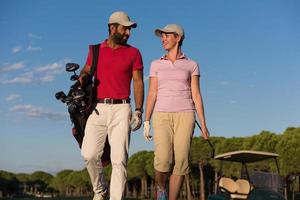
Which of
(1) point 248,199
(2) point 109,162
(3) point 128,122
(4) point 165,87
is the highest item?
(4) point 165,87

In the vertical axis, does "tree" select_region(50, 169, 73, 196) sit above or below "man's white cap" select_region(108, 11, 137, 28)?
below

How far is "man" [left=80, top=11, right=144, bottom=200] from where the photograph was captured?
662cm

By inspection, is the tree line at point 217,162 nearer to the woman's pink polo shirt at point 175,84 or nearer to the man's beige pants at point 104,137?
the woman's pink polo shirt at point 175,84

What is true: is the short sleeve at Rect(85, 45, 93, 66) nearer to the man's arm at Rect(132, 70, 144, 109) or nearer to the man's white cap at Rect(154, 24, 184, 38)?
the man's arm at Rect(132, 70, 144, 109)

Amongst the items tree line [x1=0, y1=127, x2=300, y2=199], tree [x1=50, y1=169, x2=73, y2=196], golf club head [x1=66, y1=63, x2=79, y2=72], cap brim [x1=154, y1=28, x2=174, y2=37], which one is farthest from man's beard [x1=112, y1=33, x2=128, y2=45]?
tree [x1=50, y1=169, x2=73, y2=196]

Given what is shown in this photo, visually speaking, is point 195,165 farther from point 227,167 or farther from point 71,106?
point 71,106

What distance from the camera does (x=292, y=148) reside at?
167 ft

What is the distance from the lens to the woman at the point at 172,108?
23.0 ft

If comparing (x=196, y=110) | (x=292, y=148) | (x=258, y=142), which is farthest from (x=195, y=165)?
(x=196, y=110)

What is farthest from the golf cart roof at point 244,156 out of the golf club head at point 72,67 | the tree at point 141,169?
the tree at point 141,169

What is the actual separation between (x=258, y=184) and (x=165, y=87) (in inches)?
233

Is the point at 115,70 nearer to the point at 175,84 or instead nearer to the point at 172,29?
the point at 175,84

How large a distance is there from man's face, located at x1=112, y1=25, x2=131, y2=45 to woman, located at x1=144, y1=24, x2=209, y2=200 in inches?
27.0

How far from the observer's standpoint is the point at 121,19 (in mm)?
6871
